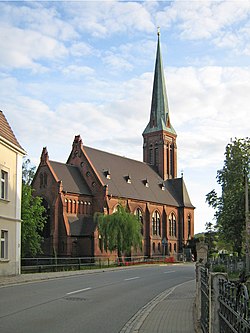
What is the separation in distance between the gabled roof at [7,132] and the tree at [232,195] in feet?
57.1

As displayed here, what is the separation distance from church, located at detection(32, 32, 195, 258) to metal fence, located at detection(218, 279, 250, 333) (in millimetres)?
48291

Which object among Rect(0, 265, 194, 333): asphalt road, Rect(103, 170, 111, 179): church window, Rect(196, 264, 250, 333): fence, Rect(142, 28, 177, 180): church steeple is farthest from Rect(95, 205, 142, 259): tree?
Rect(196, 264, 250, 333): fence

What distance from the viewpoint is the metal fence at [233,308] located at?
12.6ft

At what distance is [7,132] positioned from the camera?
2789 centimetres

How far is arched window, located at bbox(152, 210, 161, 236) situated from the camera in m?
74.2

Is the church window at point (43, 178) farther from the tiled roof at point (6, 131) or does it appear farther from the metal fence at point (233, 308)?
the metal fence at point (233, 308)

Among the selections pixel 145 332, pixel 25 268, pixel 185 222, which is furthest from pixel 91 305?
pixel 185 222

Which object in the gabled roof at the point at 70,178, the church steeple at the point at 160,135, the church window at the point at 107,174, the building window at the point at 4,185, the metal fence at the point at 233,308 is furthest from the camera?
the church steeple at the point at 160,135

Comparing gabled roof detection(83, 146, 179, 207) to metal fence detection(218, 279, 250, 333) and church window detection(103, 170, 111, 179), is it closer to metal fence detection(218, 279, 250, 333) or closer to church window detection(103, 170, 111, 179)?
church window detection(103, 170, 111, 179)

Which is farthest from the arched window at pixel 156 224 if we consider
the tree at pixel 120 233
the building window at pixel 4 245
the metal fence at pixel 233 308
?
the metal fence at pixel 233 308

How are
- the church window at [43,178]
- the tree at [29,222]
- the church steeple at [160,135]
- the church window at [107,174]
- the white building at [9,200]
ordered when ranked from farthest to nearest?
the church steeple at [160,135], the church window at [107,174], the church window at [43,178], the tree at [29,222], the white building at [9,200]

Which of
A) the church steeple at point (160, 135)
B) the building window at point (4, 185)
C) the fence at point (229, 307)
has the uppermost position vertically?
the church steeple at point (160, 135)

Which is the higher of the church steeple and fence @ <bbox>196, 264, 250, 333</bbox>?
the church steeple

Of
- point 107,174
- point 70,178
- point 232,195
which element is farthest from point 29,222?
point 232,195
